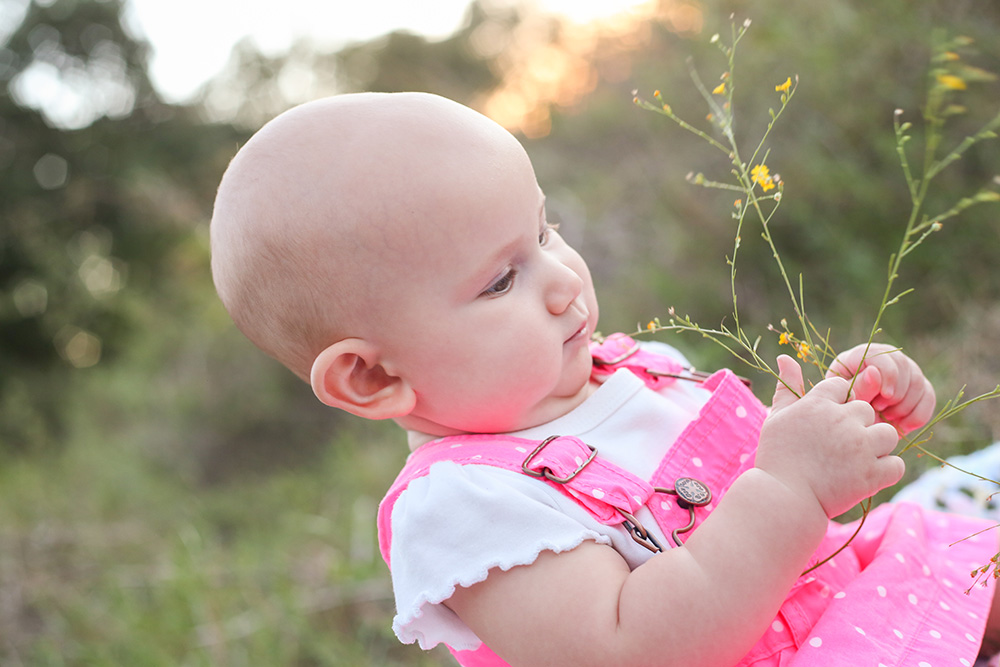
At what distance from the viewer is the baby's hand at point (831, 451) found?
93 cm

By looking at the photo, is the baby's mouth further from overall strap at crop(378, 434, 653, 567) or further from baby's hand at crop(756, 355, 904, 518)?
baby's hand at crop(756, 355, 904, 518)

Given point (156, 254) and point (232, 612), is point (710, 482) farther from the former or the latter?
point (156, 254)

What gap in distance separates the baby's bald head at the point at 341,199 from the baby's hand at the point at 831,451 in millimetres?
530

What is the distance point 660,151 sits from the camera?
349cm

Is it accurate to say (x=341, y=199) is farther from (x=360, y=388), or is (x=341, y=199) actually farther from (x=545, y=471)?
(x=545, y=471)

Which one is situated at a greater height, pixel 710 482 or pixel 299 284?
pixel 299 284

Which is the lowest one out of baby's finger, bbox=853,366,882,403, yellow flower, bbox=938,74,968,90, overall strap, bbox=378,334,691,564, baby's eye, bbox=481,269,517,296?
overall strap, bbox=378,334,691,564

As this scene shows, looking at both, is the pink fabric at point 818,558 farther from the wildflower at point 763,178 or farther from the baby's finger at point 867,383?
the wildflower at point 763,178

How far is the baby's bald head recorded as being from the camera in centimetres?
107

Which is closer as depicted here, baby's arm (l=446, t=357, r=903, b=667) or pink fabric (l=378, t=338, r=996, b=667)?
baby's arm (l=446, t=357, r=903, b=667)

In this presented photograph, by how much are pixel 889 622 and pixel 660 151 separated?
270 cm

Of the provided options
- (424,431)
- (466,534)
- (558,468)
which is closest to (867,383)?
(558,468)

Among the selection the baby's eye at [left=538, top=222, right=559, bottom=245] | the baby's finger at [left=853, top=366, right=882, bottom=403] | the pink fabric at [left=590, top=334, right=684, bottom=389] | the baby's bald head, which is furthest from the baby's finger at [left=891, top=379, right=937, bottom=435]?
the baby's bald head

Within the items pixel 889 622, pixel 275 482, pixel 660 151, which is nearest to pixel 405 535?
pixel 889 622
